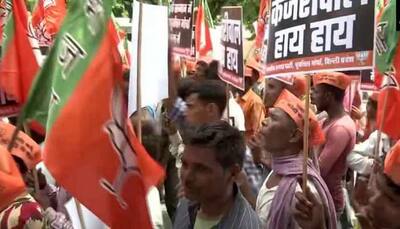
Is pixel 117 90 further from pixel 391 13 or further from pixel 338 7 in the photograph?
pixel 391 13

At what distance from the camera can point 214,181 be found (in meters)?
3.64

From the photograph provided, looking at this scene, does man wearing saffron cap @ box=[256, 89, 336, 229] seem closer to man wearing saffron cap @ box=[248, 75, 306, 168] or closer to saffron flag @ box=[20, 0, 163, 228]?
saffron flag @ box=[20, 0, 163, 228]

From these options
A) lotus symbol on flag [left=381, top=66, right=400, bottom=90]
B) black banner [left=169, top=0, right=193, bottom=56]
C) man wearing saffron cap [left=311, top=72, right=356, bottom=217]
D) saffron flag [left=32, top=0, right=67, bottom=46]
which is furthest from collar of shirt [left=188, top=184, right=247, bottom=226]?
saffron flag [left=32, top=0, right=67, bottom=46]

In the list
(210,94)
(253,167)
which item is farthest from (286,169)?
(210,94)

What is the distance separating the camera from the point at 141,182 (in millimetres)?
3191

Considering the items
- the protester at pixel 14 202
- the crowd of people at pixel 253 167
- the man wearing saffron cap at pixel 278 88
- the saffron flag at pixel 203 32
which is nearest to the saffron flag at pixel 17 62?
the crowd of people at pixel 253 167

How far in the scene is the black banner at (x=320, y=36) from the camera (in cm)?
373

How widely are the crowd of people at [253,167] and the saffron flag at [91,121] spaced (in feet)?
0.99

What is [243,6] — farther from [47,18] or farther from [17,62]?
[17,62]

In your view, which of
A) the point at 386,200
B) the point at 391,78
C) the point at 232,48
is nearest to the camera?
the point at 386,200

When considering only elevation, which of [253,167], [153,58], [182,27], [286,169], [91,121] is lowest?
[253,167]

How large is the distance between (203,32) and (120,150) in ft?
17.3

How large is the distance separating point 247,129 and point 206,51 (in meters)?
1.31

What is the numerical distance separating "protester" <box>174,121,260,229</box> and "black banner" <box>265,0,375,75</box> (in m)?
0.52
